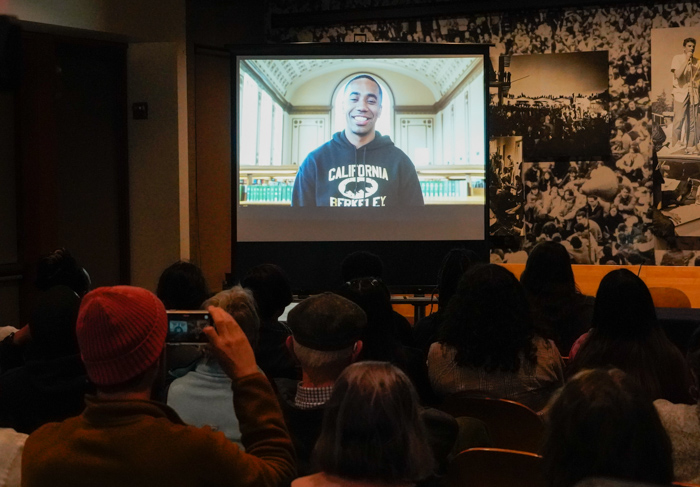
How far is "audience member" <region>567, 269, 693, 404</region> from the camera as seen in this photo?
2162mm

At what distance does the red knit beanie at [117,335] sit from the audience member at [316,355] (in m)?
0.61

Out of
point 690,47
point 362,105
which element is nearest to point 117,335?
point 362,105

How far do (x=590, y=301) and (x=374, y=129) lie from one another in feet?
7.68

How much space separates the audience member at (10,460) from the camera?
4.42ft

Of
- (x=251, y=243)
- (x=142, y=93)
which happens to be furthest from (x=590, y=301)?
(x=142, y=93)

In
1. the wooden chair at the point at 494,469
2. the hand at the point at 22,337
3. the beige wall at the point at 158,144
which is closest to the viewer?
the wooden chair at the point at 494,469

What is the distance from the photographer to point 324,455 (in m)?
1.22

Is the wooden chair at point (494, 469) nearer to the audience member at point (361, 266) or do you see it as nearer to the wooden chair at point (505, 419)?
the wooden chair at point (505, 419)

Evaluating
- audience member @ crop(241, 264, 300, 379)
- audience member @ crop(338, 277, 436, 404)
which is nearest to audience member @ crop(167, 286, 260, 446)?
audience member @ crop(338, 277, 436, 404)

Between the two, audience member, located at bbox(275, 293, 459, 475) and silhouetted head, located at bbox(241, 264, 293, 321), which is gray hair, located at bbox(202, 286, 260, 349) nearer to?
audience member, located at bbox(275, 293, 459, 475)

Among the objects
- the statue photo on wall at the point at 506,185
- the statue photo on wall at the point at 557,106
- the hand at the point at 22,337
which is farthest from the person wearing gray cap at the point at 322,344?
the statue photo on wall at the point at 557,106

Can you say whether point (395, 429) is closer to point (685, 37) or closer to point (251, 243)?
point (251, 243)

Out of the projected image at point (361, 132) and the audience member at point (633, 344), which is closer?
the audience member at point (633, 344)

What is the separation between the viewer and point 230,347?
45.8 inches
